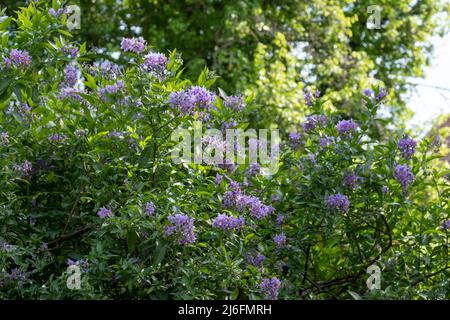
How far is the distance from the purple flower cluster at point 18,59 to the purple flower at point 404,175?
65.9 inches

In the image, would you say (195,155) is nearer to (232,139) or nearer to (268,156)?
(232,139)

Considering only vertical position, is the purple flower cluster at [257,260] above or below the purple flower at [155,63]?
below

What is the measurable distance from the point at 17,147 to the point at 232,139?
92 centimetres

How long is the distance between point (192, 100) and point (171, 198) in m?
0.39

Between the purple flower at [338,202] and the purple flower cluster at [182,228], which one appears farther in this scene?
the purple flower at [338,202]

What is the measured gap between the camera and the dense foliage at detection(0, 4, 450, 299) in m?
2.66

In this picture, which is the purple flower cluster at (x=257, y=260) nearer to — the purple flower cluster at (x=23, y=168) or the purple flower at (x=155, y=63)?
the purple flower at (x=155, y=63)

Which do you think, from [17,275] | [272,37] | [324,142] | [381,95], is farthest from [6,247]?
[272,37]

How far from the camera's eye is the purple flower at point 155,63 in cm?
292

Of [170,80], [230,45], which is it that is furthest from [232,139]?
[230,45]

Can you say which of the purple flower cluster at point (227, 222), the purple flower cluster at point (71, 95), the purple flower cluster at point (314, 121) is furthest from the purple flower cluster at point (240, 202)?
the purple flower cluster at point (71, 95)

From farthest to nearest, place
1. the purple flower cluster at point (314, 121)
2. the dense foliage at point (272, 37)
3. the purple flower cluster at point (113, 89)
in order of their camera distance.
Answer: the dense foliage at point (272, 37) → the purple flower cluster at point (314, 121) → the purple flower cluster at point (113, 89)

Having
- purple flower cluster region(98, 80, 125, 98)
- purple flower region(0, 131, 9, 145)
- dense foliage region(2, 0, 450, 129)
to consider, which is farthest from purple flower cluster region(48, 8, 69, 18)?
dense foliage region(2, 0, 450, 129)
